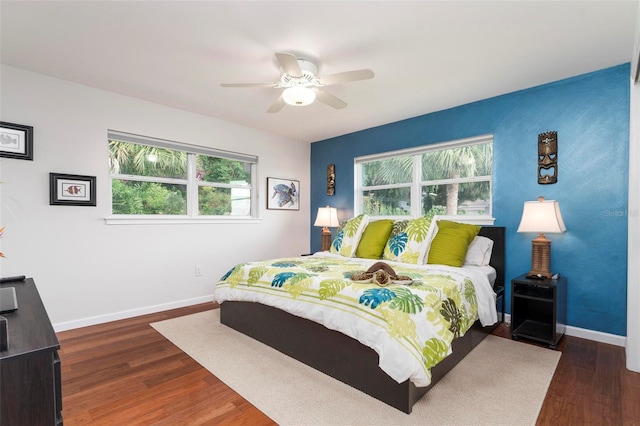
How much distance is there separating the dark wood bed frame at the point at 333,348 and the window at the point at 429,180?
147 centimetres

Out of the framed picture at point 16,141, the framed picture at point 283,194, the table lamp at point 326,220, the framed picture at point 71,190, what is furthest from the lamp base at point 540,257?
the framed picture at point 16,141

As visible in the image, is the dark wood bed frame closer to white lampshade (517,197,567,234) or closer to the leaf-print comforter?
the leaf-print comforter

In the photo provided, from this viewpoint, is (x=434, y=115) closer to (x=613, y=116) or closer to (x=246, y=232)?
(x=613, y=116)

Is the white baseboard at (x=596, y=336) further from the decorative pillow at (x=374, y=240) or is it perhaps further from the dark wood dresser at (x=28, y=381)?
the dark wood dresser at (x=28, y=381)

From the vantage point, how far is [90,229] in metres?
3.20

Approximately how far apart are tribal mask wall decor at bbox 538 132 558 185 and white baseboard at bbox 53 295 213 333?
13.0 feet

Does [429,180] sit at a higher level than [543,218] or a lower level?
higher

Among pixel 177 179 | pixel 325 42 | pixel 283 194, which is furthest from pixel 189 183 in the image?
pixel 325 42

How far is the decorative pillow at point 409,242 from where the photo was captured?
10.2 feet

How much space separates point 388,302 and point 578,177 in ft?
7.56

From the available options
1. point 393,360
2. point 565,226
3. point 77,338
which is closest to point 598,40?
point 565,226

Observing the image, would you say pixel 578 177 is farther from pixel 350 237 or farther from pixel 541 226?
pixel 350 237

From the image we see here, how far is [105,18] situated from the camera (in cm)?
207

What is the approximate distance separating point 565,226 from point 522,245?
0.40 meters
